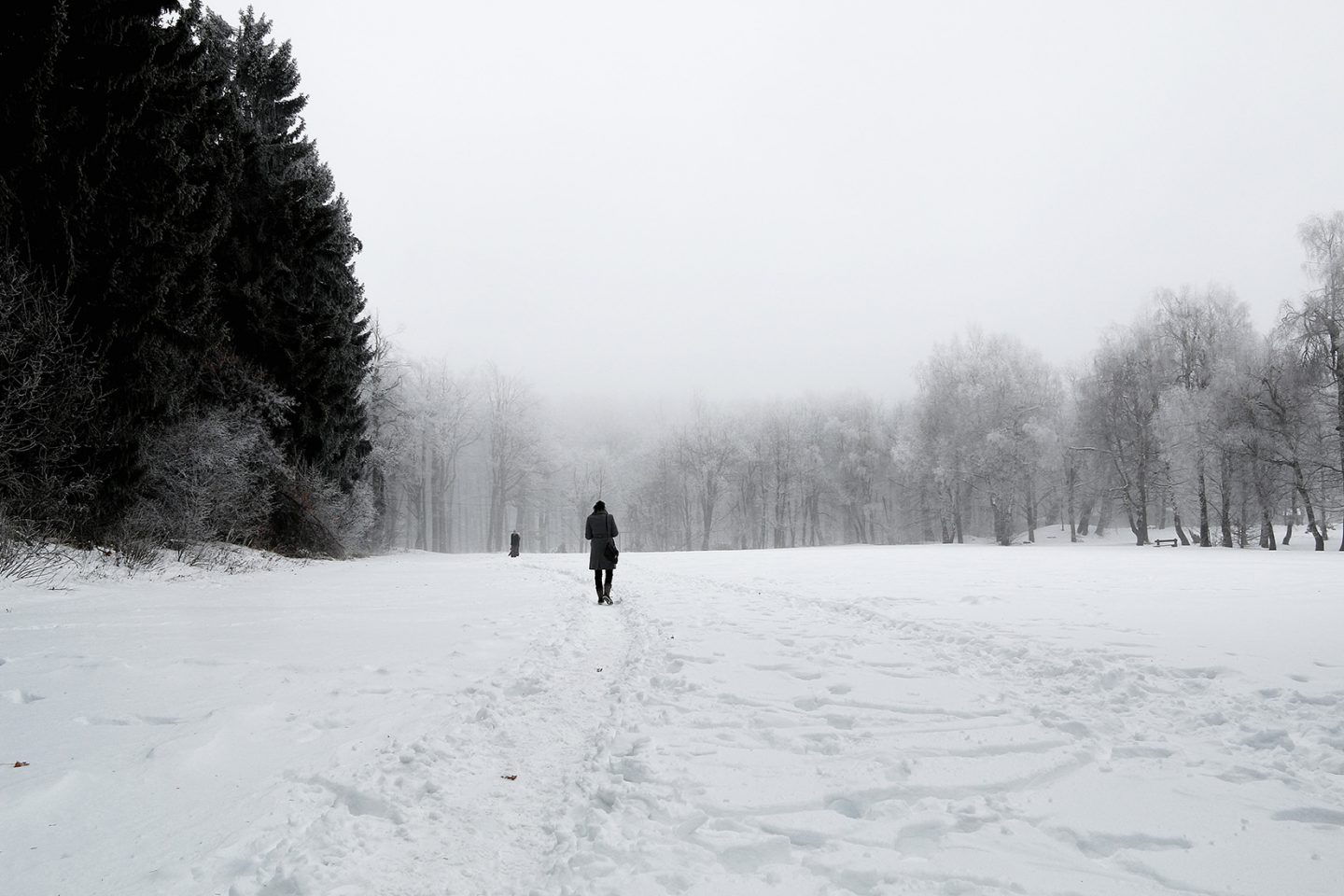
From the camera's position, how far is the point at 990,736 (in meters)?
4.19

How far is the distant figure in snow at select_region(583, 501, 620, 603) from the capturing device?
11641 millimetres

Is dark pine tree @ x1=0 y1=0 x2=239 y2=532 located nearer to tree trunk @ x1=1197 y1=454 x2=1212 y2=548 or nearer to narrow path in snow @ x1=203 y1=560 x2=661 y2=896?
narrow path in snow @ x1=203 y1=560 x2=661 y2=896

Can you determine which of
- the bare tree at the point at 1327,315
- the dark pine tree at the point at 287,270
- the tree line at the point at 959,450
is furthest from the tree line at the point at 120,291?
the bare tree at the point at 1327,315

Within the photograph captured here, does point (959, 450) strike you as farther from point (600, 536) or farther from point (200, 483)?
point (200, 483)

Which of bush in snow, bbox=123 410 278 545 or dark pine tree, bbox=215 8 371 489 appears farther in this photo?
dark pine tree, bbox=215 8 371 489

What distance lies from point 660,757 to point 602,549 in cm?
821

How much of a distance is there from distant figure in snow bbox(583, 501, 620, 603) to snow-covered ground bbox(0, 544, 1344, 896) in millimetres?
3734

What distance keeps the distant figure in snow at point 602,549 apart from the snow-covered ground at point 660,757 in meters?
3.73

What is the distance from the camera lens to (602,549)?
12.0 metres

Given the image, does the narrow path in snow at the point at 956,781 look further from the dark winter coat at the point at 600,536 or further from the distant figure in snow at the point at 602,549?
the dark winter coat at the point at 600,536

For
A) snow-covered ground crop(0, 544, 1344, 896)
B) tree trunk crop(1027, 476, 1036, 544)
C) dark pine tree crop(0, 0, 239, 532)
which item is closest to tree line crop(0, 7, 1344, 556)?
dark pine tree crop(0, 0, 239, 532)

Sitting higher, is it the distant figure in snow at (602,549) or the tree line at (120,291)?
the tree line at (120,291)

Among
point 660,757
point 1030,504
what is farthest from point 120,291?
point 1030,504

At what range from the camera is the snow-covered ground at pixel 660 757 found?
8.55 ft
